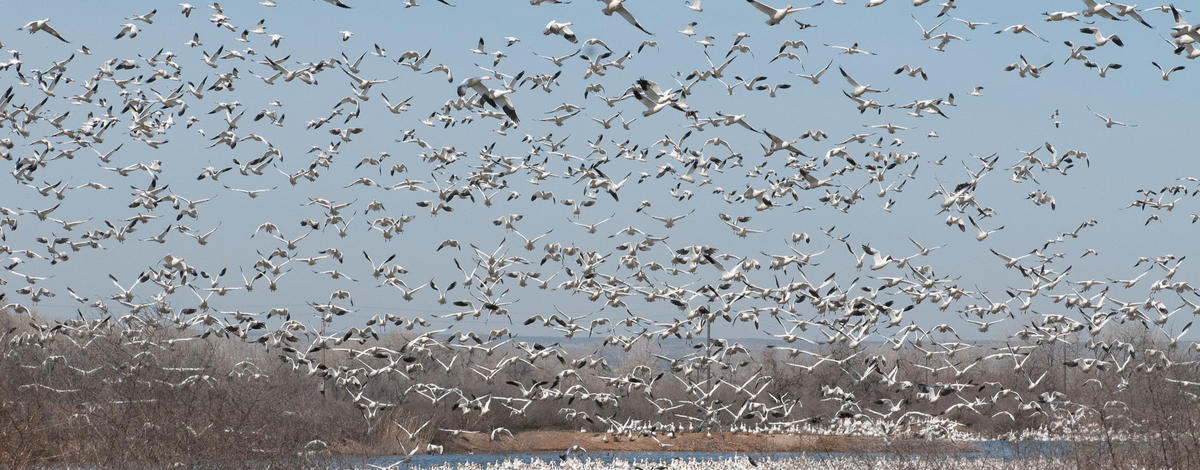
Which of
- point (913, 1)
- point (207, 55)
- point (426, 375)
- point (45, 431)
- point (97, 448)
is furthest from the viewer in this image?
point (426, 375)

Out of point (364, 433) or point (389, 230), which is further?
point (364, 433)

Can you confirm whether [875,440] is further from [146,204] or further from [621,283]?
[146,204]

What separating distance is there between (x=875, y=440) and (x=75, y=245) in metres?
23.1

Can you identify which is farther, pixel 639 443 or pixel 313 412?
pixel 639 443

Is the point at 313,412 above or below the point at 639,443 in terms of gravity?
above

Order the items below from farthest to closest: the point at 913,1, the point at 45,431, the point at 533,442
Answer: the point at 533,442
the point at 45,431
the point at 913,1

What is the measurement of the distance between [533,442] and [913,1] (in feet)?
91.8

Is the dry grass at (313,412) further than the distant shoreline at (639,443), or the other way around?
the distant shoreline at (639,443)

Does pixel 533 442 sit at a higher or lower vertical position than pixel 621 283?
lower

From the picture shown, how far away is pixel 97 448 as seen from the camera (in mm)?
19594

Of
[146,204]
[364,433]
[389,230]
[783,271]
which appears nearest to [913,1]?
[783,271]

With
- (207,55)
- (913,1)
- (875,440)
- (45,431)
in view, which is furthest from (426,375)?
(913,1)

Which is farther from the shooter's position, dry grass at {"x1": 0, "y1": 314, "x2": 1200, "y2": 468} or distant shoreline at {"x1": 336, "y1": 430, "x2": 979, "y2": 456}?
distant shoreline at {"x1": 336, "y1": 430, "x2": 979, "y2": 456}

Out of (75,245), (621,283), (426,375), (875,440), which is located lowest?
(426,375)
